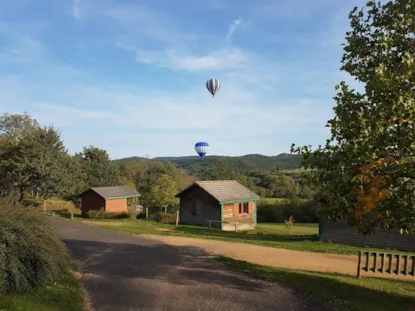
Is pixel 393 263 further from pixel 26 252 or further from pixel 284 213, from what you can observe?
pixel 284 213

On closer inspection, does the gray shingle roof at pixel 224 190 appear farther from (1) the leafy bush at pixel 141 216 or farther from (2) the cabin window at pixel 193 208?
(1) the leafy bush at pixel 141 216

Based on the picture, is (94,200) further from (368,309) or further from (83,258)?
(368,309)

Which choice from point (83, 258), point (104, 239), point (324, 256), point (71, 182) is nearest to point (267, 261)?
point (324, 256)

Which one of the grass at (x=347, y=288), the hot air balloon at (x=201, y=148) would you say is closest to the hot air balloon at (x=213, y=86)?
the hot air balloon at (x=201, y=148)

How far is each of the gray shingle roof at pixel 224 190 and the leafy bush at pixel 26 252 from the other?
24131mm

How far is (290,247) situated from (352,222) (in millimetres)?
10273

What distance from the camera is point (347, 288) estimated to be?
1168 centimetres

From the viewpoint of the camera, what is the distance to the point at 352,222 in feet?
36.3

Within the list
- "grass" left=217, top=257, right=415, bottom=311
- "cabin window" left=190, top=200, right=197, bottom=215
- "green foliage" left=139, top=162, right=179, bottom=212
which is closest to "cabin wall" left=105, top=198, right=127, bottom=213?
"green foliage" left=139, top=162, right=179, bottom=212

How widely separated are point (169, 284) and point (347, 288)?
19.2ft

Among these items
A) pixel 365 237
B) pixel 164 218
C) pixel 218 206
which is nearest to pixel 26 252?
→ pixel 365 237

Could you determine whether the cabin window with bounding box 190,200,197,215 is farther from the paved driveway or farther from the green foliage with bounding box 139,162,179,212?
the paved driveway

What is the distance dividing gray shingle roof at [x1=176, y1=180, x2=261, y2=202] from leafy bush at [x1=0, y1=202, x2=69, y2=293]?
950 inches

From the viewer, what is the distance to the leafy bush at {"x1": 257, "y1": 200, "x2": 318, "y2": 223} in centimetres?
5091
